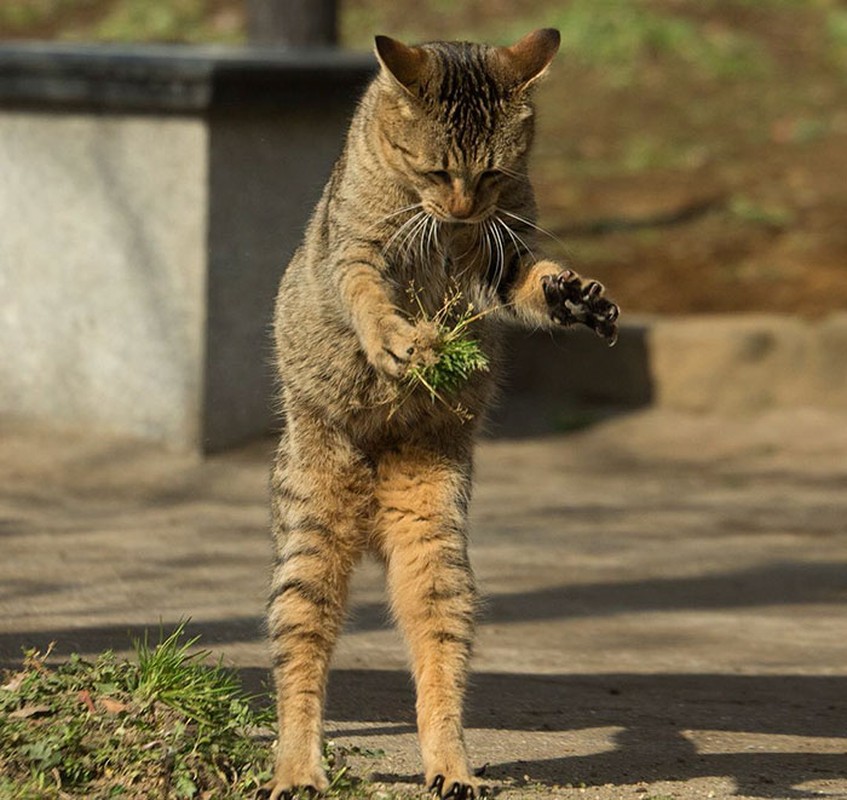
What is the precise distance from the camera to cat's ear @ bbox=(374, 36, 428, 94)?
487 centimetres

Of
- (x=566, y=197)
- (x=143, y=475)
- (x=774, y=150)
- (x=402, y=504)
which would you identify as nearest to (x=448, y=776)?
(x=402, y=504)

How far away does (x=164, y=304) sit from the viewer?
8930 mm

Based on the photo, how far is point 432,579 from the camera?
4805 millimetres

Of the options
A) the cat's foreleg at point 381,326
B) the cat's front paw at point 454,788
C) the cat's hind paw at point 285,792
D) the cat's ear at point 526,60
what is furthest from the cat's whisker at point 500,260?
the cat's hind paw at point 285,792

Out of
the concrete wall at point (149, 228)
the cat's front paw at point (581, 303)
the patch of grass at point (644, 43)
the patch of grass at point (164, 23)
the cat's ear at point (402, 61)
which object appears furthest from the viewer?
the patch of grass at point (164, 23)

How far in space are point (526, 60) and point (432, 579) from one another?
1632 mm

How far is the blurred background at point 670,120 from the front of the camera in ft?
38.3

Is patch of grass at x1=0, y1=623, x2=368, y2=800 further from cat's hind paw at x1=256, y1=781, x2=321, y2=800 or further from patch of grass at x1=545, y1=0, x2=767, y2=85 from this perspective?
patch of grass at x1=545, y1=0, x2=767, y2=85

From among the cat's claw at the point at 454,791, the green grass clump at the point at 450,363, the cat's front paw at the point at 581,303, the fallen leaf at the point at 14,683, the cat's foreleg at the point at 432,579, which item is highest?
the cat's front paw at the point at 581,303

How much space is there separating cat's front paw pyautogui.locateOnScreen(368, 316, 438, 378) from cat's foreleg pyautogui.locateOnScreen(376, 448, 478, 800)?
19.7 inches

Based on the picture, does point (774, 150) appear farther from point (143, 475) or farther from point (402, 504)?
point (402, 504)

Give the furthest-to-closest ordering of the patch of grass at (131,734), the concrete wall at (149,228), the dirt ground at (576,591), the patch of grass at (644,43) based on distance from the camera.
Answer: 1. the patch of grass at (644,43)
2. the concrete wall at (149,228)
3. the dirt ground at (576,591)
4. the patch of grass at (131,734)

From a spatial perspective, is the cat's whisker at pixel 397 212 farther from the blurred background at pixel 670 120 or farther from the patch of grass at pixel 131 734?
the blurred background at pixel 670 120

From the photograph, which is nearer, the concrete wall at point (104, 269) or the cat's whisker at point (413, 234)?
the cat's whisker at point (413, 234)
